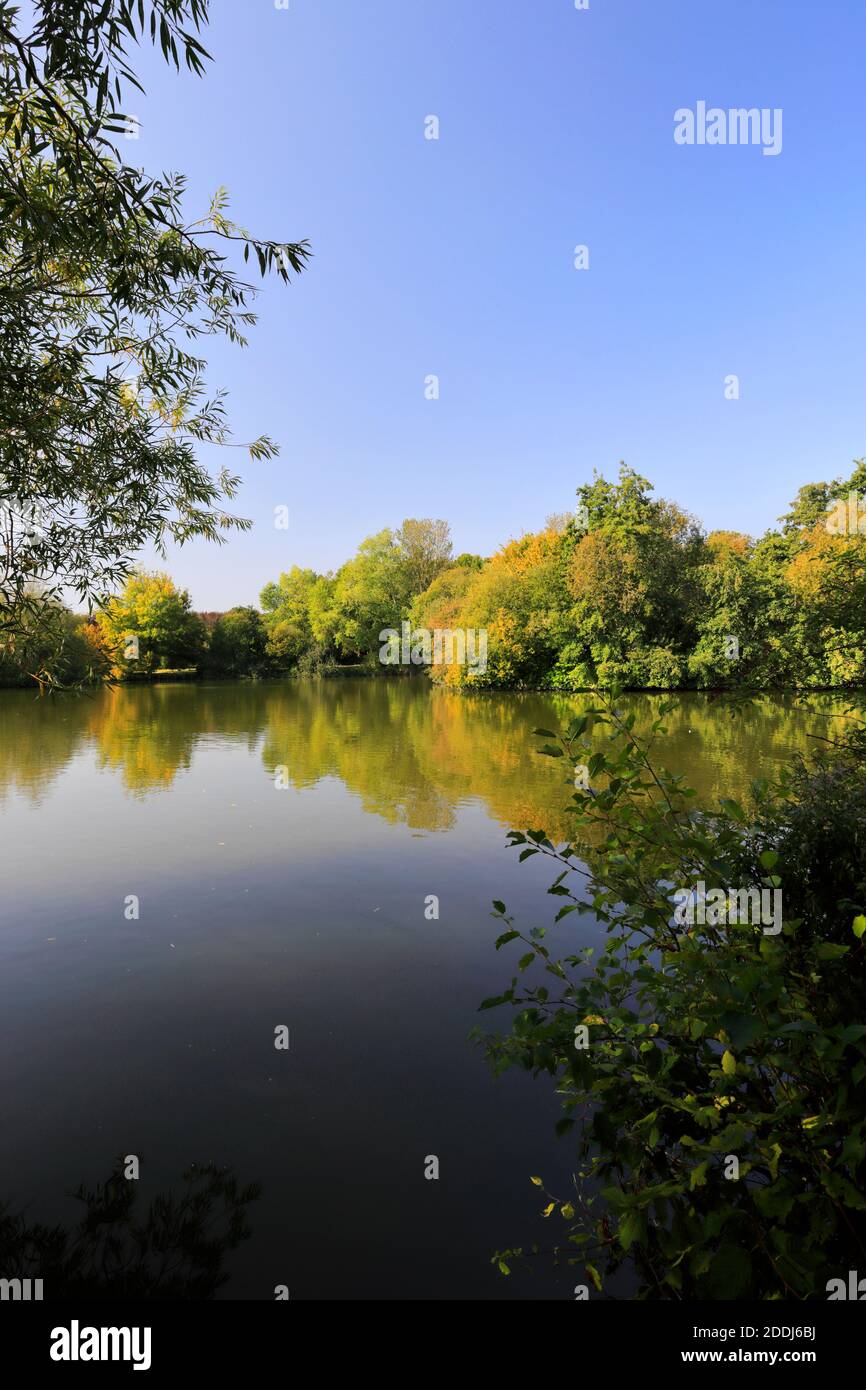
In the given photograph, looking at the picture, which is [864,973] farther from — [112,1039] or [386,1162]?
[112,1039]

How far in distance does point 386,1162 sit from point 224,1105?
1181 mm

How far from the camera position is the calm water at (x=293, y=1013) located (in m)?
3.49

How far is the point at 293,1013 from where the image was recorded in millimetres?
5535

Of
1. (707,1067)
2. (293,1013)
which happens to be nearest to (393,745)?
(293,1013)

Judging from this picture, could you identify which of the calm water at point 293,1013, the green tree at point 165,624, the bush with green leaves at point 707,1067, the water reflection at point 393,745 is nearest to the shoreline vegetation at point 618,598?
the green tree at point 165,624

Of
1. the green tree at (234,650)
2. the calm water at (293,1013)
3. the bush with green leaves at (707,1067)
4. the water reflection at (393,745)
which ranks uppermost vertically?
the green tree at (234,650)

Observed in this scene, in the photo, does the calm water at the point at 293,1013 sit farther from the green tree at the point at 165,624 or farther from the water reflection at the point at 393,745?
the green tree at the point at 165,624

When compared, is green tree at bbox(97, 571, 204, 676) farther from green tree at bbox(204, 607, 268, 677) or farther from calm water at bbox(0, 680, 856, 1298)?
calm water at bbox(0, 680, 856, 1298)

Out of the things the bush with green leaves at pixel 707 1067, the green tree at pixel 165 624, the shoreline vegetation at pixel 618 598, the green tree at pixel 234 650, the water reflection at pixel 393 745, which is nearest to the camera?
the bush with green leaves at pixel 707 1067

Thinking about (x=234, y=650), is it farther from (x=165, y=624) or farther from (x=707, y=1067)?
(x=707, y=1067)

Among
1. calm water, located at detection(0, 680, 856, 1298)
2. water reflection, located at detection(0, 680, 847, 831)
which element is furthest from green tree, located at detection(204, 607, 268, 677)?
calm water, located at detection(0, 680, 856, 1298)

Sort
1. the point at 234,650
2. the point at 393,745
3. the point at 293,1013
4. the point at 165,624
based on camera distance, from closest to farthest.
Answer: the point at 293,1013 < the point at 393,745 < the point at 165,624 < the point at 234,650

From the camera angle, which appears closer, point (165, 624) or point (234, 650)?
point (165, 624)
